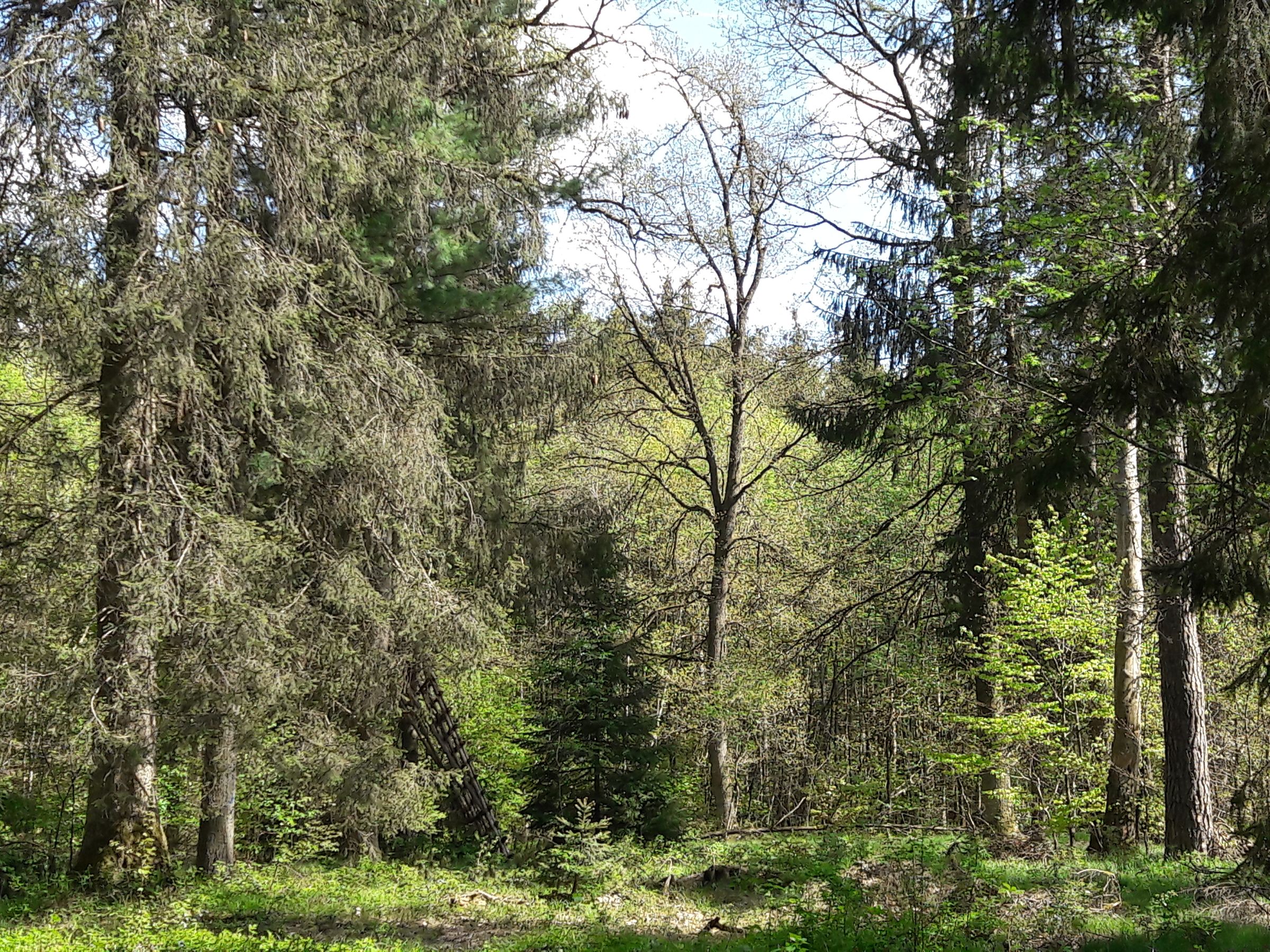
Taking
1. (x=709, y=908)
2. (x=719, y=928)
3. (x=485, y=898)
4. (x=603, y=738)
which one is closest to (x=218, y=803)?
(x=485, y=898)

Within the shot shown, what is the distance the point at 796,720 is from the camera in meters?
16.7

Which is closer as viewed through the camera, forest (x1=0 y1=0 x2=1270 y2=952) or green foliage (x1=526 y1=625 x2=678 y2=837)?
forest (x1=0 y1=0 x2=1270 y2=952)

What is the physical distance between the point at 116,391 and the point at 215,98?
2.73 m

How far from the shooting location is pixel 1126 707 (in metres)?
9.78

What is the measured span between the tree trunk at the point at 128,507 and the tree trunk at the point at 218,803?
72 centimetres

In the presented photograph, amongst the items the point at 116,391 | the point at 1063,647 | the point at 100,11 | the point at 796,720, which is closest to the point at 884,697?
the point at 796,720

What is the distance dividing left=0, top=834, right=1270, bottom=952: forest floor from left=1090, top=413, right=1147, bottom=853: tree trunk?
0.67 metres

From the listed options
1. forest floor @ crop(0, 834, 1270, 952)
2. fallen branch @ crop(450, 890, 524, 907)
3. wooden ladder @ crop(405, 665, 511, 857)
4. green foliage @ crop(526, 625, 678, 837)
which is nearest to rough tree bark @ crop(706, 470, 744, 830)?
green foliage @ crop(526, 625, 678, 837)

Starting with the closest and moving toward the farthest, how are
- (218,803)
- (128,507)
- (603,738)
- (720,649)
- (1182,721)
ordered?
1. (128,507)
2. (1182,721)
3. (218,803)
4. (603,738)
5. (720,649)

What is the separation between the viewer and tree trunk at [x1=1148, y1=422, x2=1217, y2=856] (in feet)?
29.3

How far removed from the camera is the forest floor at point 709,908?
620cm

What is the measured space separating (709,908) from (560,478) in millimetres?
8654

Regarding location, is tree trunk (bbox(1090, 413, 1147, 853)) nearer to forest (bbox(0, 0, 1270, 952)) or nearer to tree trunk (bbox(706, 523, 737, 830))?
forest (bbox(0, 0, 1270, 952))

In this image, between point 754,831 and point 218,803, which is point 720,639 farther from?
point 218,803
